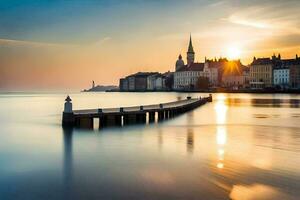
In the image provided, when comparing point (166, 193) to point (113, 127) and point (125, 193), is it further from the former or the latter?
point (113, 127)

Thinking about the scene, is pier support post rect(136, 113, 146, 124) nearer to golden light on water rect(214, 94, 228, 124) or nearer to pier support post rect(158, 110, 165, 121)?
pier support post rect(158, 110, 165, 121)

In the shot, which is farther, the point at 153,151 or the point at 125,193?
the point at 153,151

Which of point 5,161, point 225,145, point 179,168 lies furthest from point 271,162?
point 5,161

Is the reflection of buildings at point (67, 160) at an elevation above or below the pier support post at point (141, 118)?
below

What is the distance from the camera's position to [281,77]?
638 feet

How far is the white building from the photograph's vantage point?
191 meters

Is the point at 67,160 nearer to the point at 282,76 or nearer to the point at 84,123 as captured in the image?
the point at 84,123

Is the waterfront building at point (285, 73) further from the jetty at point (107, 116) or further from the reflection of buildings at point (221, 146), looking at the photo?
the reflection of buildings at point (221, 146)

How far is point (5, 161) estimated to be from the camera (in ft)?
70.5

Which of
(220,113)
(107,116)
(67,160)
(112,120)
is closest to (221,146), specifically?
(67,160)

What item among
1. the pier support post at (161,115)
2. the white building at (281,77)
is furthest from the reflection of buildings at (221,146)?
the white building at (281,77)


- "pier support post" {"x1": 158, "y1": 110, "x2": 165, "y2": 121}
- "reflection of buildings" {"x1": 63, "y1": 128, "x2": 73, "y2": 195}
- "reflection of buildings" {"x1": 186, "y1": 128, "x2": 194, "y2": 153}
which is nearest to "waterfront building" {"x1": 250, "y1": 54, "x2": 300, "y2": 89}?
"pier support post" {"x1": 158, "y1": 110, "x2": 165, "y2": 121}

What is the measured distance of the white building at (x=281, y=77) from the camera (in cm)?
19125

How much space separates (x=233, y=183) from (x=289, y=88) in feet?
608
